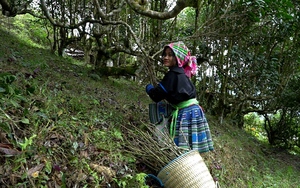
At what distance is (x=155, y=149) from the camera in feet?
10.3

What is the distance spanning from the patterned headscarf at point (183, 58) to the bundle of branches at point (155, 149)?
3.06 ft

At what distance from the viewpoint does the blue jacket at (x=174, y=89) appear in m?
3.31

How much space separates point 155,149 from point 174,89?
76 centimetres

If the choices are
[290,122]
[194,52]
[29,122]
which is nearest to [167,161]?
[29,122]

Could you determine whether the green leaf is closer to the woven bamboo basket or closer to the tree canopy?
the woven bamboo basket

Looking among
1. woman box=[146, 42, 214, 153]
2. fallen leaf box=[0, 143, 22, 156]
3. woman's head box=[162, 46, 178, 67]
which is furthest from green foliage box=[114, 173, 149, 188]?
woman's head box=[162, 46, 178, 67]

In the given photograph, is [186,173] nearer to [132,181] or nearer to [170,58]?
[132,181]

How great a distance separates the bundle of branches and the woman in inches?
8.7

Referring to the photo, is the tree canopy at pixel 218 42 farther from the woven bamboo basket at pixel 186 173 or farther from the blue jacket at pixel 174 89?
the woven bamboo basket at pixel 186 173

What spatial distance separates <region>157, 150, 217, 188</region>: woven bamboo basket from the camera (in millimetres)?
2697

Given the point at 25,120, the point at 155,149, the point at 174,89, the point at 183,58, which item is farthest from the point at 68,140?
the point at 183,58

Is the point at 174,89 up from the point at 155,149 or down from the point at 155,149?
up

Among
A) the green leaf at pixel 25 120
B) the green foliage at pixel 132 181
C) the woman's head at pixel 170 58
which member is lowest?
the green foliage at pixel 132 181

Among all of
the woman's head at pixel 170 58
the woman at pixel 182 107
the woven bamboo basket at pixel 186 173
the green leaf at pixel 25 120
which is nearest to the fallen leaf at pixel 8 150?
the green leaf at pixel 25 120
